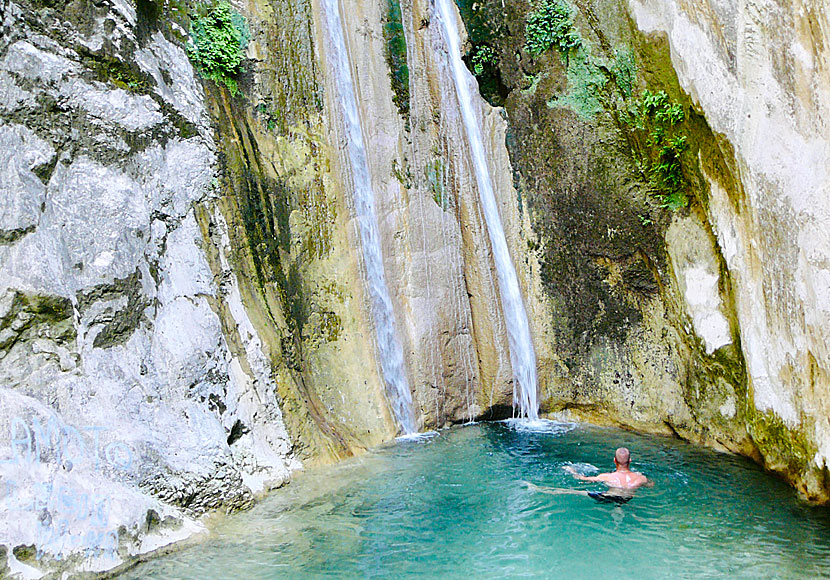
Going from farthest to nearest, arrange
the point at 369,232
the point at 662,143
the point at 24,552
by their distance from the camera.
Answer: the point at 369,232 < the point at 662,143 < the point at 24,552

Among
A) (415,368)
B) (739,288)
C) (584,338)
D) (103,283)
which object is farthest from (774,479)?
(103,283)

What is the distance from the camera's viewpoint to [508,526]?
246 inches

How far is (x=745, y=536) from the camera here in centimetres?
596

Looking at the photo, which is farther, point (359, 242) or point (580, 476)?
point (359, 242)

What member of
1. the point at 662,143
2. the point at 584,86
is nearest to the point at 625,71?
the point at 584,86

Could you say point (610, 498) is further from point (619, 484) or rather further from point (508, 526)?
point (508, 526)

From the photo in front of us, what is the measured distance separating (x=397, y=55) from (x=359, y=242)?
280 cm

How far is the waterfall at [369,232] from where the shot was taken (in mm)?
8938

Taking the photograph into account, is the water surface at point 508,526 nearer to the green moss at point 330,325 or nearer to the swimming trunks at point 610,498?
the swimming trunks at point 610,498

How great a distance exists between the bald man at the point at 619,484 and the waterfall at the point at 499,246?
294cm

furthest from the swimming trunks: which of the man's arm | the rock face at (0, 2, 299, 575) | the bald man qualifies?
the rock face at (0, 2, 299, 575)

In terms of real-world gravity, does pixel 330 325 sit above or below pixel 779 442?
above

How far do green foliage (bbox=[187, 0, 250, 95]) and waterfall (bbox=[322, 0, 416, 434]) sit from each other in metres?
1.31

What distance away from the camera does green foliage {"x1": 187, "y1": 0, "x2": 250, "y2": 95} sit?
8172mm
